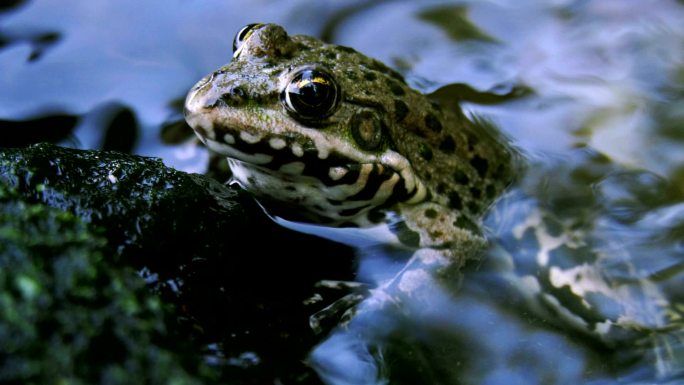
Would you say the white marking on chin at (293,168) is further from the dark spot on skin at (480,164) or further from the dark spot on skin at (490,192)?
the dark spot on skin at (490,192)

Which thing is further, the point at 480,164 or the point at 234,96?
the point at 480,164

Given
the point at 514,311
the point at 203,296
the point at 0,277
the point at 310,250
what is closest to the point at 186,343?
the point at 203,296

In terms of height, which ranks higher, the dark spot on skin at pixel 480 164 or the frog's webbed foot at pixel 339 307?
the dark spot on skin at pixel 480 164

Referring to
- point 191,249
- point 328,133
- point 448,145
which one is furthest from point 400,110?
point 191,249

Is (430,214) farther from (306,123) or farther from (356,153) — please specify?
Answer: (306,123)

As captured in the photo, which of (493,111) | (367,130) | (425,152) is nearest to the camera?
(367,130)

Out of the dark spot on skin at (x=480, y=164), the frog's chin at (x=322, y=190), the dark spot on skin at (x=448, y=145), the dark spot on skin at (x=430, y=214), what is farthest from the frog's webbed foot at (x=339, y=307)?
the dark spot on skin at (x=480, y=164)
